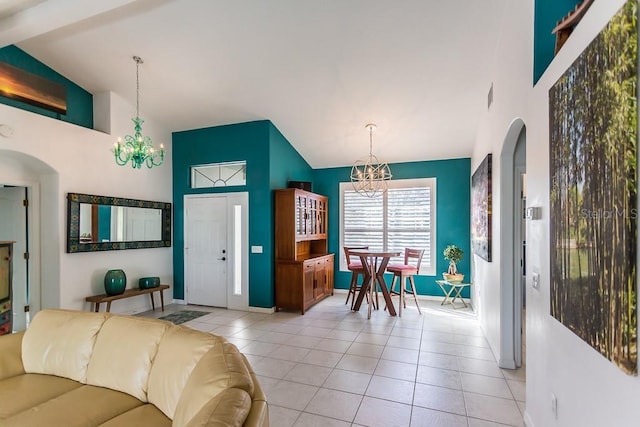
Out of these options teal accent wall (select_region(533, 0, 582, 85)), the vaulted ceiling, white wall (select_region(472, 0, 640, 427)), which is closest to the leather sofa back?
white wall (select_region(472, 0, 640, 427))

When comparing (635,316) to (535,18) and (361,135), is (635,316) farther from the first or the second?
(361,135)

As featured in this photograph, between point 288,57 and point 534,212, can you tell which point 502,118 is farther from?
point 288,57

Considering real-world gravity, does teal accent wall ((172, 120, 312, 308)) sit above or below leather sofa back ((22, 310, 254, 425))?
above

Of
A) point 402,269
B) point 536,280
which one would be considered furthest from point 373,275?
point 536,280

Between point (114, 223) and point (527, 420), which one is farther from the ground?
point (114, 223)

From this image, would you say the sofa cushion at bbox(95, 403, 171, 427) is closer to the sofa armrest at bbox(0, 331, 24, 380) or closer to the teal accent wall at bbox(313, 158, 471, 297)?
the sofa armrest at bbox(0, 331, 24, 380)

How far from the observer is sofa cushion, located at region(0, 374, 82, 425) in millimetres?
1766

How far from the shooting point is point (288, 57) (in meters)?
3.75

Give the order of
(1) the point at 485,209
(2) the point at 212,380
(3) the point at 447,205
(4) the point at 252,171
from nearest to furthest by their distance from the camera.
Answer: (2) the point at 212,380
(1) the point at 485,209
(4) the point at 252,171
(3) the point at 447,205

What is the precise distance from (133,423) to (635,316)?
2.24 meters

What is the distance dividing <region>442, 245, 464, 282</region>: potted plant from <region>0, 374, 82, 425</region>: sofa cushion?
5252 mm

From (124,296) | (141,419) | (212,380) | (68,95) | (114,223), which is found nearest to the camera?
(212,380)

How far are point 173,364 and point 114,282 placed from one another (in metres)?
3.52

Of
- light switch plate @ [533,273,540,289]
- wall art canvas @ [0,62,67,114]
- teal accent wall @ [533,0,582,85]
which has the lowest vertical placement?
light switch plate @ [533,273,540,289]
